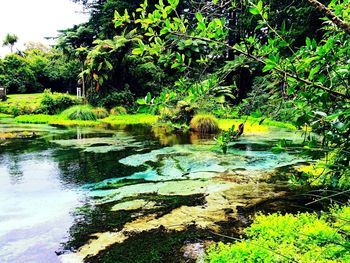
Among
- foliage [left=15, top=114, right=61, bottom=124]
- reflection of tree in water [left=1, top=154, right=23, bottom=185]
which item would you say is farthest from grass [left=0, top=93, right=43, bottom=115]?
reflection of tree in water [left=1, top=154, right=23, bottom=185]

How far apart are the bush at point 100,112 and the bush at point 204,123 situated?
27.0 feet

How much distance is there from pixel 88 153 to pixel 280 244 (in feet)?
23.9

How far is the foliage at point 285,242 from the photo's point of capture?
3219 millimetres

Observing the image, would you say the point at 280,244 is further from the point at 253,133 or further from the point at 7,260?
the point at 253,133

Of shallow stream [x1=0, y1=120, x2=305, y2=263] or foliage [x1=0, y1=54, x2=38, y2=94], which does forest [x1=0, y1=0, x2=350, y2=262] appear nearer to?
shallow stream [x1=0, y1=120, x2=305, y2=263]

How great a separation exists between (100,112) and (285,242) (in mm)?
18746

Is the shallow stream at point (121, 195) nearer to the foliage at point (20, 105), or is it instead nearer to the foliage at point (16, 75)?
the foliage at point (20, 105)

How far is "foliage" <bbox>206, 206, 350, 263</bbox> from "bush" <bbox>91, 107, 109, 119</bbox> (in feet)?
57.8

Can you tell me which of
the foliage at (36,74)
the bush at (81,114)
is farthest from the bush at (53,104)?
the foliage at (36,74)

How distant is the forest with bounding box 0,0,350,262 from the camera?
5.04ft

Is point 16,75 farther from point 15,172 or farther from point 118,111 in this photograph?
point 15,172

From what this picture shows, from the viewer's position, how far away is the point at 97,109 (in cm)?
2141

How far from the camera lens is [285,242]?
3697 mm

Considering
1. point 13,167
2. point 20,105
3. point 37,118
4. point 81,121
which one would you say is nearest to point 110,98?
point 81,121
